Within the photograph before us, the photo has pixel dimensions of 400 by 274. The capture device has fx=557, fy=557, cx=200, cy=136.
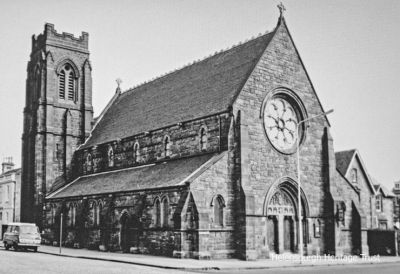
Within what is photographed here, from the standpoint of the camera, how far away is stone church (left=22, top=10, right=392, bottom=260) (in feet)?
111

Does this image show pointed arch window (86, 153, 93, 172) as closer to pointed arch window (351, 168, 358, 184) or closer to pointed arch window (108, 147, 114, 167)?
pointed arch window (108, 147, 114, 167)

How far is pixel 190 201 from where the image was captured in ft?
108

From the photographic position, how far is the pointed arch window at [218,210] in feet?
111

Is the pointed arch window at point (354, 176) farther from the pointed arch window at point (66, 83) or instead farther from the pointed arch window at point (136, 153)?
the pointed arch window at point (66, 83)

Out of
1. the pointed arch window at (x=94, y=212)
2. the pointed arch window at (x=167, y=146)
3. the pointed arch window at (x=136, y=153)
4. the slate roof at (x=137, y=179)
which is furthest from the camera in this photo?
the pointed arch window at (x=136, y=153)

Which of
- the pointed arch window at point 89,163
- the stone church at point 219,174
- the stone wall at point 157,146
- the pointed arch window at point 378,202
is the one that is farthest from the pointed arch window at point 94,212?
the pointed arch window at point 378,202

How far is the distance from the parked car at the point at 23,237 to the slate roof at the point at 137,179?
5496 mm

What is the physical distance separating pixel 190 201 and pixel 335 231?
38.4ft

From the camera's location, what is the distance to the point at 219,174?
34250 millimetres

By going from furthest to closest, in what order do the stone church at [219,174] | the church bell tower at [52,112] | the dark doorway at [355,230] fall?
1. the church bell tower at [52,112]
2. the dark doorway at [355,230]
3. the stone church at [219,174]

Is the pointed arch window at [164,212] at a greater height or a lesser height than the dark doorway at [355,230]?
greater

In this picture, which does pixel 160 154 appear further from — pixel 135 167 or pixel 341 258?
pixel 341 258

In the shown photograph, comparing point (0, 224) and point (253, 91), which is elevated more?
point (253, 91)

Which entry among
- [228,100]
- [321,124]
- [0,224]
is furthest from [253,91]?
[0,224]
